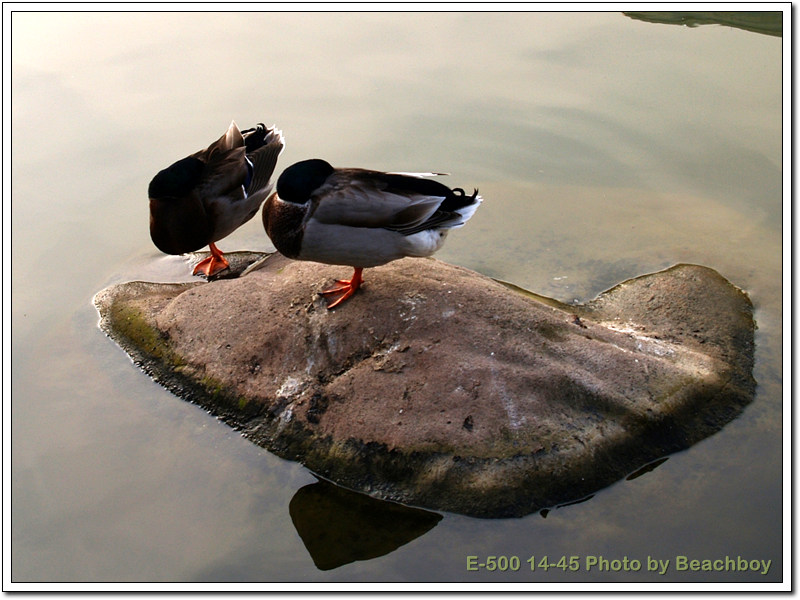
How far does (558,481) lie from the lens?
11.3 ft

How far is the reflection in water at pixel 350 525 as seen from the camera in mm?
3396

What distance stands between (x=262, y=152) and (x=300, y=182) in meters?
1.46

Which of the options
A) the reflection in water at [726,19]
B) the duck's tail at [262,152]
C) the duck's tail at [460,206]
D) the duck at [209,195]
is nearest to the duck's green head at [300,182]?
the duck's tail at [460,206]

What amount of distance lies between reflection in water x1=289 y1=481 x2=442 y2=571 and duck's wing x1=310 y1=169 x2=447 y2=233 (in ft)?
4.23

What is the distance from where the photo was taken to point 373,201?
398cm

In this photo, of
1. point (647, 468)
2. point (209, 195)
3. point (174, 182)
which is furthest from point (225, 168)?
point (647, 468)

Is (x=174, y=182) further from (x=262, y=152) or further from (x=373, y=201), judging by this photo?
(x=373, y=201)

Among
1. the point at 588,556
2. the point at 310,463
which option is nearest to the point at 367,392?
the point at 310,463

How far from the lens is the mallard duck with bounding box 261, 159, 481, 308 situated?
3.94m

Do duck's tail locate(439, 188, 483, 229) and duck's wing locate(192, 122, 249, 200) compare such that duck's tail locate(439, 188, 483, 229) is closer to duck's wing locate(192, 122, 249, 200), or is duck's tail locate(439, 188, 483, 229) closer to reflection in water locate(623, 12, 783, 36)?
duck's wing locate(192, 122, 249, 200)

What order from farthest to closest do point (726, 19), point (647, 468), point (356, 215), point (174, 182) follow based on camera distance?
1. point (726, 19)
2. point (174, 182)
3. point (356, 215)
4. point (647, 468)

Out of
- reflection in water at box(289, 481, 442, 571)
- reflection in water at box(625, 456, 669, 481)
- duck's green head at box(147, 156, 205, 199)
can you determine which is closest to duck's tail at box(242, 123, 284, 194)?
duck's green head at box(147, 156, 205, 199)

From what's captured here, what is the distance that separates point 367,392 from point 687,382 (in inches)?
60.7
